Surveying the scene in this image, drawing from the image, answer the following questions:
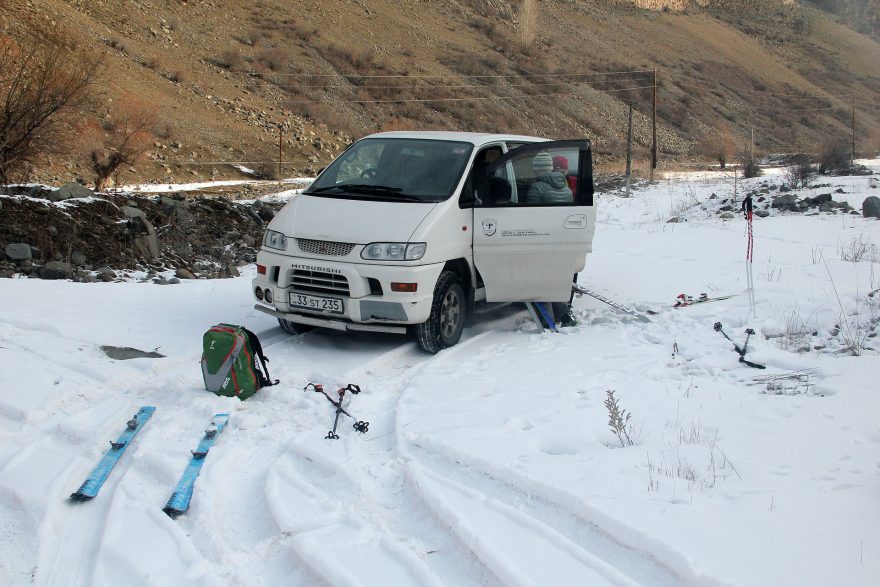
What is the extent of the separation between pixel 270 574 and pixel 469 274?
15.6 feet

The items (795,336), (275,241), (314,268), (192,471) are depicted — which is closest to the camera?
(192,471)

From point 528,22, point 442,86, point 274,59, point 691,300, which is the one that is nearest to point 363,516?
point 691,300

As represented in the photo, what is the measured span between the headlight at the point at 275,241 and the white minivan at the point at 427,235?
0.04ft

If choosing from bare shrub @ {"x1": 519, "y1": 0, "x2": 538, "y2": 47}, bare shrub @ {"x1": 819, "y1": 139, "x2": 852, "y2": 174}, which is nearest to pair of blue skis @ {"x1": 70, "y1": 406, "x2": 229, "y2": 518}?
bare shrub @ {"x1": 819, "y1": 139, "x2": 852, "y2": 174}

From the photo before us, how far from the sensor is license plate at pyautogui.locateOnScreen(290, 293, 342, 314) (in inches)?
285

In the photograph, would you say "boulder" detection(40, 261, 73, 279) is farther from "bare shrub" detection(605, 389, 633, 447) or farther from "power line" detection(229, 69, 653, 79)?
"power line" detection(229, 69, 653, 79)

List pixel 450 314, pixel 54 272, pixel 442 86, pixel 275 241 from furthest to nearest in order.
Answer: pixel 442 86 < pixel 54 272 < pixel 450 314 < pixel 275 241

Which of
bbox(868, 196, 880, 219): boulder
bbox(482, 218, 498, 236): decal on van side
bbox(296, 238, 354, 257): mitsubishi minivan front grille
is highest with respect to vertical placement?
bbox(482, 218, 498, 236): decal on van side

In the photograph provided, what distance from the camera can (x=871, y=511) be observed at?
4.04 m

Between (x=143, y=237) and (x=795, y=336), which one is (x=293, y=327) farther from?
(x=143, y=237)

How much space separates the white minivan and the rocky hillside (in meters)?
18.2

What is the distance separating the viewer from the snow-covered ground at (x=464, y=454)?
3752 millimetres

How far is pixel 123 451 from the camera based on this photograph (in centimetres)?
508

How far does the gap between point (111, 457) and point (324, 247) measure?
289 centimetres
